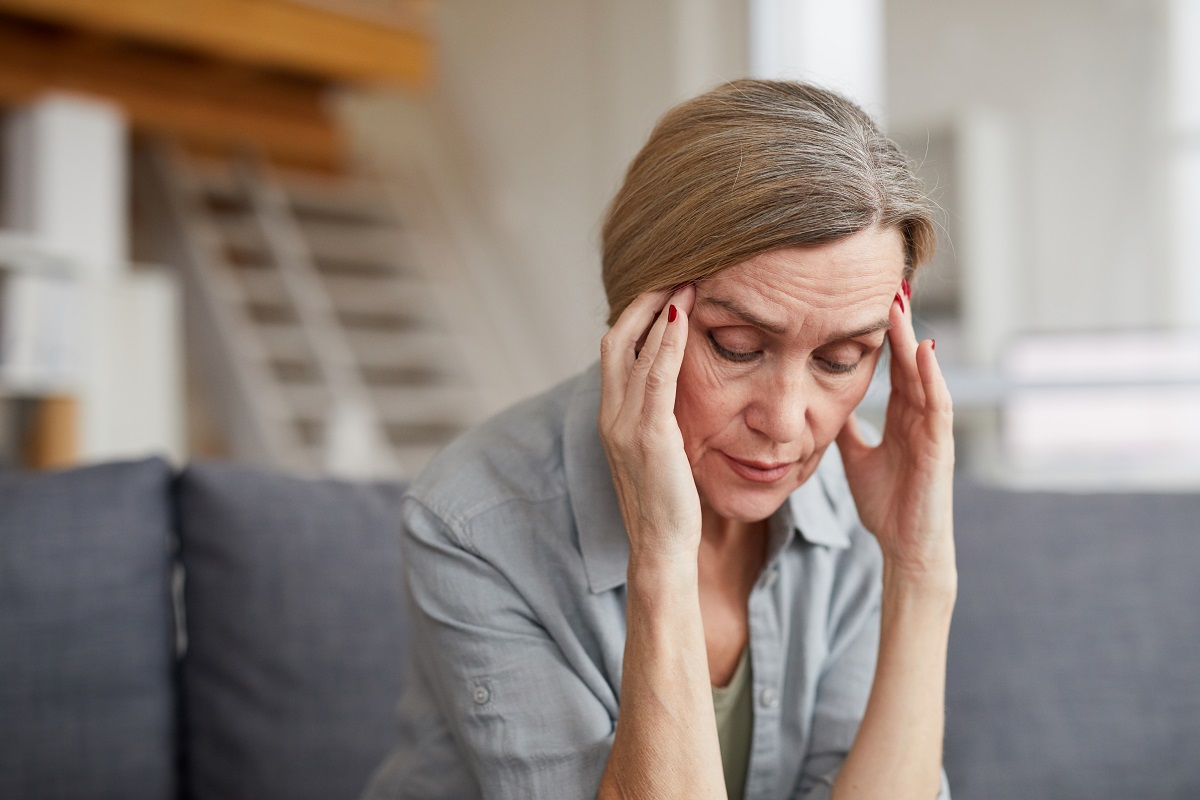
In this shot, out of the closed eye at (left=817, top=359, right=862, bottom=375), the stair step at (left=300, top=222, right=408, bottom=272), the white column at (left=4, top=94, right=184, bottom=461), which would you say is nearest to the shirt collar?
the closed eye at (left=817, top=359, right=862, bottom=375)

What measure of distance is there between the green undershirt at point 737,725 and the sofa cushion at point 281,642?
594 millimetres

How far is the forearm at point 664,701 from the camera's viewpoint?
1.09 metres

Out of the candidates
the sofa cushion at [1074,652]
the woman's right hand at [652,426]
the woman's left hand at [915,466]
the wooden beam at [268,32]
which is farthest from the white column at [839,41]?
the woman's right hand at [652,426]

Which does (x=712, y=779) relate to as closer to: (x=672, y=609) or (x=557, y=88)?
(x=672, y=609)

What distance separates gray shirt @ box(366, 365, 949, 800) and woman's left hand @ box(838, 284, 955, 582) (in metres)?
0.10

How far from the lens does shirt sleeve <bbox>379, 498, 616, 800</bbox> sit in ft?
3.76

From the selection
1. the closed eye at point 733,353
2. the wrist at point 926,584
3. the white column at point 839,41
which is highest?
the white column at point 839,41

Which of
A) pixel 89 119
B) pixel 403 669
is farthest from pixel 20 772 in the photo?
pixel 89 119

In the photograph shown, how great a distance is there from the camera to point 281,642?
5.53 ft

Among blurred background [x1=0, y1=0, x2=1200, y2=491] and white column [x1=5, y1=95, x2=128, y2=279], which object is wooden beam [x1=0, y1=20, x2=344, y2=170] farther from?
white column [x1=5, y1=95, x2=128, y2=279]

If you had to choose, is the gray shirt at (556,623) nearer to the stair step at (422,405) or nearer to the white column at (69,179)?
the white column at (69,179)

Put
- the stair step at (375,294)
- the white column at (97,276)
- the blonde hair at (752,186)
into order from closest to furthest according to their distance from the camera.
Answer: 1. the blonde hair at (752,186)
2. the white column at (97,276)
3. the stair step at (375,294)

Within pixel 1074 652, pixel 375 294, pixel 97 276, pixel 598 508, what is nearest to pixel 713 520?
pixel 598 508

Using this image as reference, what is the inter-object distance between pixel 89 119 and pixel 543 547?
4.26 metres
